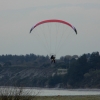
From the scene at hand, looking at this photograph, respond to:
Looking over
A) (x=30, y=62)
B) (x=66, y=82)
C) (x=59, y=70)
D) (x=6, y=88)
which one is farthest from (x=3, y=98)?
(x=30, y=62)

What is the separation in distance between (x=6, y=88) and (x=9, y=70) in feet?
299

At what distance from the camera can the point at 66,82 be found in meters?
121

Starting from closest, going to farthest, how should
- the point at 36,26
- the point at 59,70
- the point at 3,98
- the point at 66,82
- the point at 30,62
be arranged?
the point at 3,98 → the point at 36,26 → the point at 66,82 → the point at 59,70 → the point at 30,62

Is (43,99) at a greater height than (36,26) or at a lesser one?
lesser

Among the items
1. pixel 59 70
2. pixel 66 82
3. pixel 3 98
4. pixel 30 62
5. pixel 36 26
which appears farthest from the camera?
pixel 30 62

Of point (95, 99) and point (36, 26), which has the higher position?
point (36, 26)

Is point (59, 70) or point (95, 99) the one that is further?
point (59, 70)

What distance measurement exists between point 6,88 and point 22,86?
88 centimetres

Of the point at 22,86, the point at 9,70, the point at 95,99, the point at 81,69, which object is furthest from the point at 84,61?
the point at 22,86

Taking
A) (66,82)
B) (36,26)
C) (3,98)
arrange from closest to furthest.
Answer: (3,98) → (36,26) → (66,82)

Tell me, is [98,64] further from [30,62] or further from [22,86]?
[22,86]

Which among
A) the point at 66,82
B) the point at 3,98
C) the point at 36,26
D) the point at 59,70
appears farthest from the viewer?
the point at 59,70

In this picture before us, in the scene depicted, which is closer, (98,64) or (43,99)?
(43,99)

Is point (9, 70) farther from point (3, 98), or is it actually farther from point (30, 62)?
point (3, 98)
